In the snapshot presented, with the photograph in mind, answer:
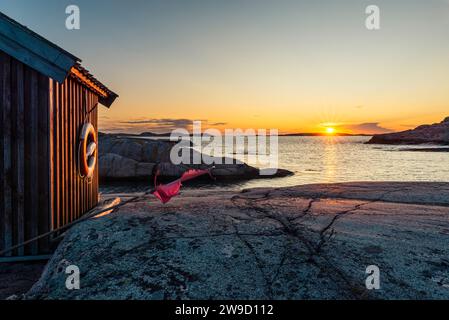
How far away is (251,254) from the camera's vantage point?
3.19 meters

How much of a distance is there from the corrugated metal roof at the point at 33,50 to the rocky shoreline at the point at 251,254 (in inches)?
105

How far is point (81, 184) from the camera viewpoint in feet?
19.2

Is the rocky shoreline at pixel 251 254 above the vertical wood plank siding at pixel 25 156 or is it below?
below

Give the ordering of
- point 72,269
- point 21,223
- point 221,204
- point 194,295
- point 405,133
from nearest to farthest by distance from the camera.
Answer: point 194,295 < point 72,269 < point 21,223 < point 221,204 < point 405,133

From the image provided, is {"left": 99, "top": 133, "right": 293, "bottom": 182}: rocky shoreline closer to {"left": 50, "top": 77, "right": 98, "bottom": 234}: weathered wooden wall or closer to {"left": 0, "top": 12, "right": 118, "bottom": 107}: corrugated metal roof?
{"left": 50, "top": 77, "right": 98, "bottom": 234}: weathered wooden wall

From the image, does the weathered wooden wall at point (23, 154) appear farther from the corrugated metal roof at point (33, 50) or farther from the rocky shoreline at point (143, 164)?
the rocky shoreline at point (143, 164)

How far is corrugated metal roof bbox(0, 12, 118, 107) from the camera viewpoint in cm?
441

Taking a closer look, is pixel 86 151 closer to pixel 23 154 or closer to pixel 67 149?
pixel 67 149

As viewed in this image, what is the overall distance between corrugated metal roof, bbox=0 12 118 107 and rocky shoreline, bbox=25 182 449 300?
2.68 meters

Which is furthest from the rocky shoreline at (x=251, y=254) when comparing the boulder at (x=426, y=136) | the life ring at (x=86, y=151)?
the boulder at (x=426, y=136)

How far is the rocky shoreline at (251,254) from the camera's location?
2631 mm
